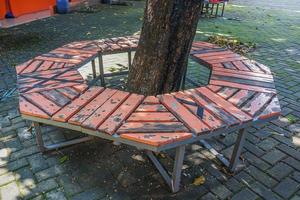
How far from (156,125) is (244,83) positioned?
121 centimetres

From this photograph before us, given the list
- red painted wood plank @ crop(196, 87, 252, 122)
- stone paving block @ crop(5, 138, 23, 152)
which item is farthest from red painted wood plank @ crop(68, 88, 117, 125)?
stone paving block @ crop(5, 138, 23, 152)

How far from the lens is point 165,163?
2.78 m

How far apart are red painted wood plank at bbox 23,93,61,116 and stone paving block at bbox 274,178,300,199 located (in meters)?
1.97

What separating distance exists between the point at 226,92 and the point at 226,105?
0.88ft

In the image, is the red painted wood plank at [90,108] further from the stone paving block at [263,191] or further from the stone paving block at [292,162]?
the stone paving block at [292,162]

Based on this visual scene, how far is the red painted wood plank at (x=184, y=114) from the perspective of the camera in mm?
2076

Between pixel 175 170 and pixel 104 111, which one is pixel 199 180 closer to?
pixel 175 170

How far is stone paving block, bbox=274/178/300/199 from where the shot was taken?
2425mm

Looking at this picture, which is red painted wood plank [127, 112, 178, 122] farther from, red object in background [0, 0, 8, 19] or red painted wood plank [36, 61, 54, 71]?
red object in background [0, 0, 8, 19]

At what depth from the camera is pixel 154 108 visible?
2.31 meters

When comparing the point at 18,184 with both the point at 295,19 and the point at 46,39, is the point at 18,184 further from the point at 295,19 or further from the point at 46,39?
the point at 295,19

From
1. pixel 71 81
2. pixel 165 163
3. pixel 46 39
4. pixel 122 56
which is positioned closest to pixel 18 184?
pixel 71 81

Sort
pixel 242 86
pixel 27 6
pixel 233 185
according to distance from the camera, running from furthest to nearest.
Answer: pixel 27 6 → pixel 242 86 → pixel 233 185

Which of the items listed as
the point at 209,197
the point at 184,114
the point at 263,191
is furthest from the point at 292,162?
the point at 184,114
